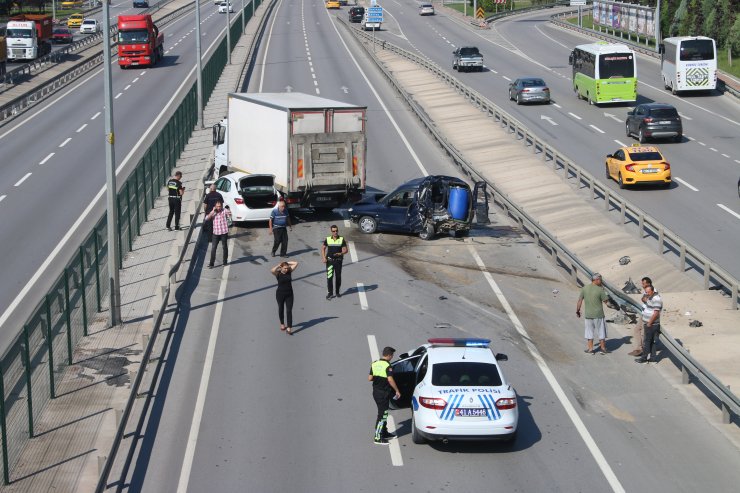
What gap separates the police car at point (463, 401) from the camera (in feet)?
54.4

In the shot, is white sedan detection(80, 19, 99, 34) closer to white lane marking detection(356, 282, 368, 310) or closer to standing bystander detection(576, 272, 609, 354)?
white lane marking detection(356, 282, 368, 310)

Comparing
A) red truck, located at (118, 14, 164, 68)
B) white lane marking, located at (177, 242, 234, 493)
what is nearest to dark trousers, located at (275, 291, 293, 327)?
white lane marking, located at (177, 242, 234, 493)

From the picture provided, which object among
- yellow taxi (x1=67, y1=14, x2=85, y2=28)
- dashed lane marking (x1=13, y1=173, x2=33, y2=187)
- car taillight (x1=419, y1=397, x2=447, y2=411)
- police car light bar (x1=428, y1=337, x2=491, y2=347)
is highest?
yellow taxi (x1=67, y1=14, x2=85, y2=28)

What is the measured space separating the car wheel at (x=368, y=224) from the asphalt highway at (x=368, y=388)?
0.32 m

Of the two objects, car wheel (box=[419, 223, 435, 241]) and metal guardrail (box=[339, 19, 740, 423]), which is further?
car wheel (box=[419, 223, 435, 241])

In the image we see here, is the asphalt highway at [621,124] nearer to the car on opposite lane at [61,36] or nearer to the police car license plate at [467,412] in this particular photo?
the police car license plate at [467,412]

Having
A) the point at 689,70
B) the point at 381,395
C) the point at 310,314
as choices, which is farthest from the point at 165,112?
the point at 381,395

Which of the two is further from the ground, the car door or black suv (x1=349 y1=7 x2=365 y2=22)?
black suv (x1=349 y1=7 x2=365 y2=22)

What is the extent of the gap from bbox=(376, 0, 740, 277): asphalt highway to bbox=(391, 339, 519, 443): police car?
1439 centimetres

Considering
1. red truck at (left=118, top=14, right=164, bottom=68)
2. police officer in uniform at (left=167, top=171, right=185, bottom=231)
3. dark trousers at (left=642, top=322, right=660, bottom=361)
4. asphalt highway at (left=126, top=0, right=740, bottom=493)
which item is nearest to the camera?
asphalt highway at (left=126, top=0, right=740, bottom=493)

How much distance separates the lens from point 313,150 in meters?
33.1

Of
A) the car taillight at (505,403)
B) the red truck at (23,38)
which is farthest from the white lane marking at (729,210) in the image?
the red truck at (23,38)

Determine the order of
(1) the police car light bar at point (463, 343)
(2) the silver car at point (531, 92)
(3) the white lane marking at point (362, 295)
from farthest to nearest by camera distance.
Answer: (2) the silver car at point (531, 92) < (3) the white lane marking at point (362, 295) < (1) the police car light bar at point (463, 343)

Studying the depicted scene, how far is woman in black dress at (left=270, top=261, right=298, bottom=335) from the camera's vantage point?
22.6 metres
